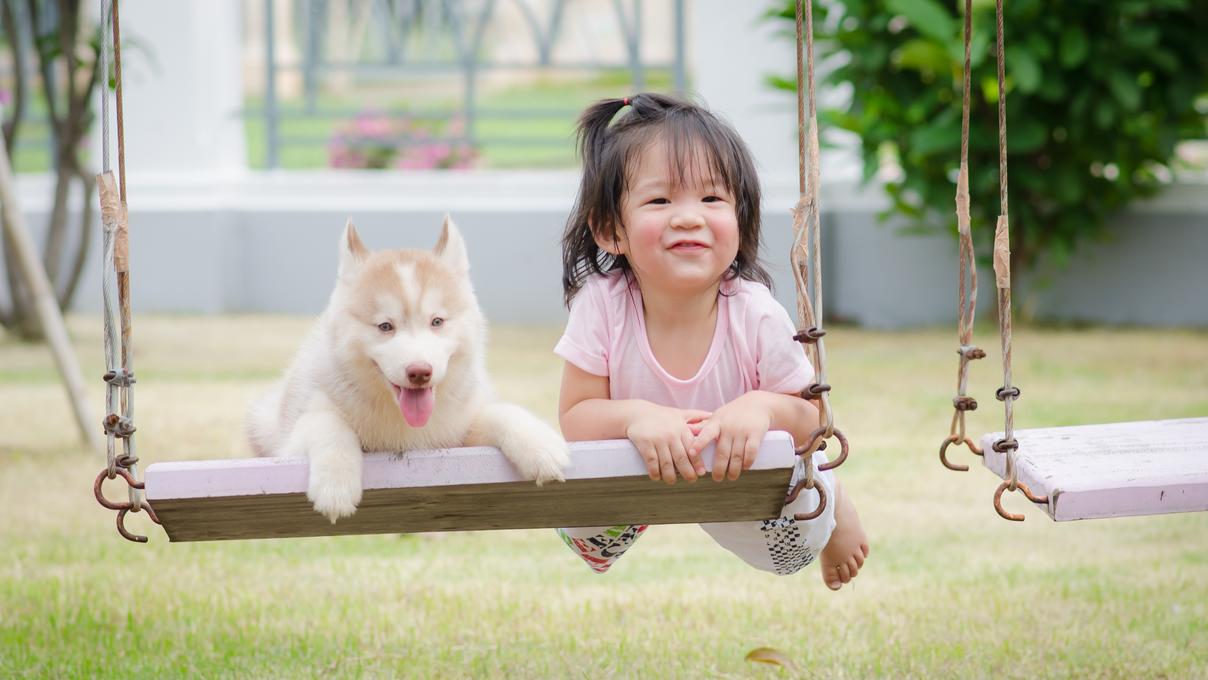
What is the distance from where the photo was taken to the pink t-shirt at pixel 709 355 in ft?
8.63

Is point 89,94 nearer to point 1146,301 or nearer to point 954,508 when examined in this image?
point 954,508

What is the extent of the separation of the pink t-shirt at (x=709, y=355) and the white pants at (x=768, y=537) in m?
0.19

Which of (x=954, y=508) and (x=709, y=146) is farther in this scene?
(x=954, y=508)

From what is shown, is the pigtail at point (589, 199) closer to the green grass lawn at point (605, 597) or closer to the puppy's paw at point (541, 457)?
the puppy's paw at point (541, 457)

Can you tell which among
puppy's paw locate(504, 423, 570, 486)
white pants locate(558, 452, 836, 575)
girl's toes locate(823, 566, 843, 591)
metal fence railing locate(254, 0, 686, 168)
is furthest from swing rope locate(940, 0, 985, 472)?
metal fence railing locate(254, 0, 686, 168)

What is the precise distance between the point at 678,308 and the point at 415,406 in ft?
2.32

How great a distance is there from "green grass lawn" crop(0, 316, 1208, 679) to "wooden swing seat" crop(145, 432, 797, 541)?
0.74 metres

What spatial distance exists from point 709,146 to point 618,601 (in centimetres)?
129

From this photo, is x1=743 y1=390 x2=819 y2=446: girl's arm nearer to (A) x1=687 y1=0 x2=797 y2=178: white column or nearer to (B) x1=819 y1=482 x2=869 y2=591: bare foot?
(B) x1=819 y1=482 x2=869 y2=591: bare foot

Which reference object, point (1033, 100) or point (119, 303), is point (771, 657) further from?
point (1033, 100)

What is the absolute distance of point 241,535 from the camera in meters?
2.18

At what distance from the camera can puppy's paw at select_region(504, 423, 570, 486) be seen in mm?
2027

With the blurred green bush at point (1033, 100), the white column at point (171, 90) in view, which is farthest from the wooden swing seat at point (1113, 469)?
the white column at point (171, 90)

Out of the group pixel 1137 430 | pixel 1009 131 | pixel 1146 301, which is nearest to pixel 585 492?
pixel 1137 430
